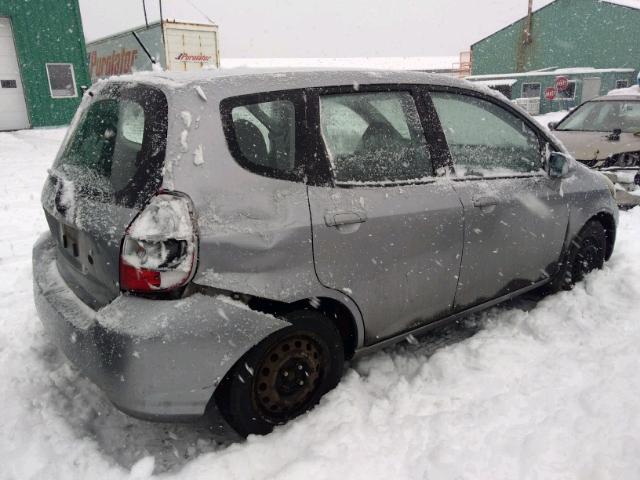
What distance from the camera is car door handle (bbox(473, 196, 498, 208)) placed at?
3.02 m

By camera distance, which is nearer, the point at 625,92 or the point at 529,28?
the point at 625,92

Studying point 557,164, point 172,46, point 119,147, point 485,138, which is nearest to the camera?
point 119,147

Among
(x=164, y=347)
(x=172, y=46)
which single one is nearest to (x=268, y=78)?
(x=164, y=347)

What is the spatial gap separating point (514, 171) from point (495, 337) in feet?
3.61

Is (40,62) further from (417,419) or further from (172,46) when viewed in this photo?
(417,419)

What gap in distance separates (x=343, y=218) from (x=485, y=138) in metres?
1.41

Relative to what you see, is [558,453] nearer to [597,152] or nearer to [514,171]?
[514,171]

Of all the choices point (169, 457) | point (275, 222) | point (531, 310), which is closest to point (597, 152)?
point (531, 310)

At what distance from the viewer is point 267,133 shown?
2.33 m

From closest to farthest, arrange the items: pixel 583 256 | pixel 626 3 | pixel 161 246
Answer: pixel 161 246 → pixel 583 256 → pixel 626 3

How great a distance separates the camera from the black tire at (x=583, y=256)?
3.85 meters

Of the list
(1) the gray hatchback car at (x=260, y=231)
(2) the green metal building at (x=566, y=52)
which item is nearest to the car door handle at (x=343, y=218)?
(1) the gray hatchback car at (x=260, y=231)

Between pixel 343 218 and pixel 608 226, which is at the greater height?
pixel 343 218

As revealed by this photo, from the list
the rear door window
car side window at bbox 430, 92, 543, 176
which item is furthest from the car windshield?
the rear door window
